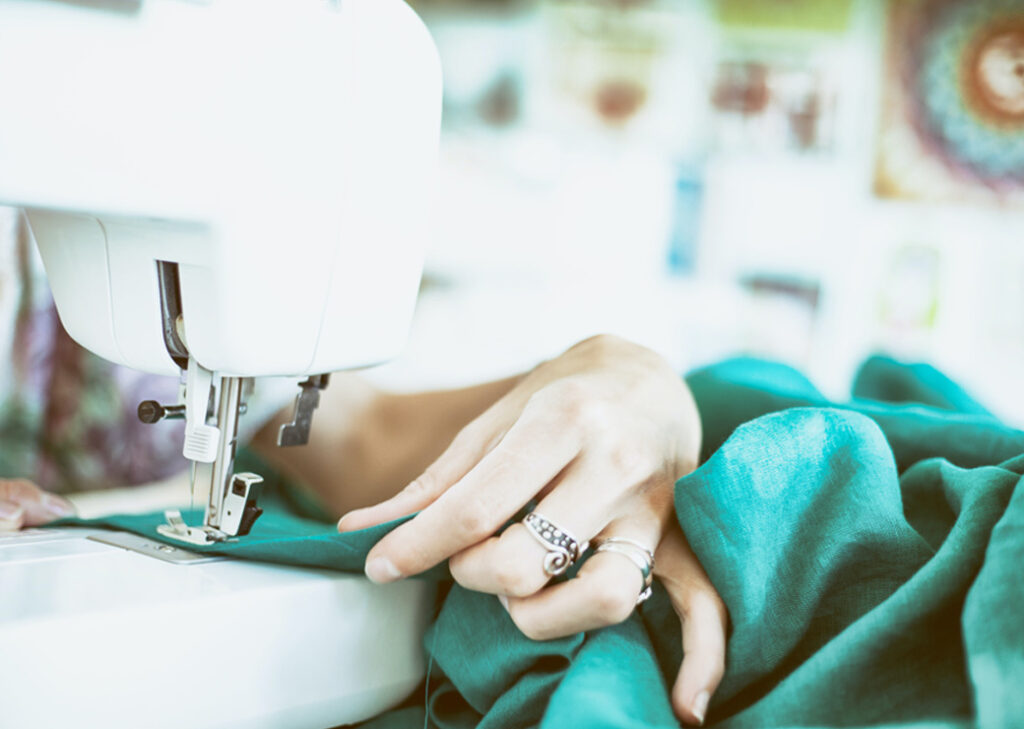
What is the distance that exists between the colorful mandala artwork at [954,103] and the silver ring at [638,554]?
2.16 meters

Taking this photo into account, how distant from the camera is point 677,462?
0.70 meters

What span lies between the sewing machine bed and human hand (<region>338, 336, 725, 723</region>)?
6cm

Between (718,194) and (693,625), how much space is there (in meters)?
2.22

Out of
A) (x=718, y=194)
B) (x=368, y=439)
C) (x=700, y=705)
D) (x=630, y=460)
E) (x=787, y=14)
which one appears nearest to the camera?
(x=700, y=705)

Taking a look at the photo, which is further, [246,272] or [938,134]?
[938,134]

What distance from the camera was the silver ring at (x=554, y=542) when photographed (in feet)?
1.89

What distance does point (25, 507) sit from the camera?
2.77ft

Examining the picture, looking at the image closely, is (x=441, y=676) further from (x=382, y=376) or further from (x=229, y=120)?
(x=382, y=376)

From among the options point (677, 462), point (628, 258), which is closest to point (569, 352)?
point (677, 462)

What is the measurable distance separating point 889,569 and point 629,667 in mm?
182

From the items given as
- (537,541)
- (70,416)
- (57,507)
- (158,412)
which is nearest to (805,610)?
(537,541)

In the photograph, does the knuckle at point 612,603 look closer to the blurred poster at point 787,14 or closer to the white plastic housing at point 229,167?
the white plastic housing at point 229,167

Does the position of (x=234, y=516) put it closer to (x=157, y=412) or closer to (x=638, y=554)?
(x=157, y=412)

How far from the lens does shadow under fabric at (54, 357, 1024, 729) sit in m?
0.49
